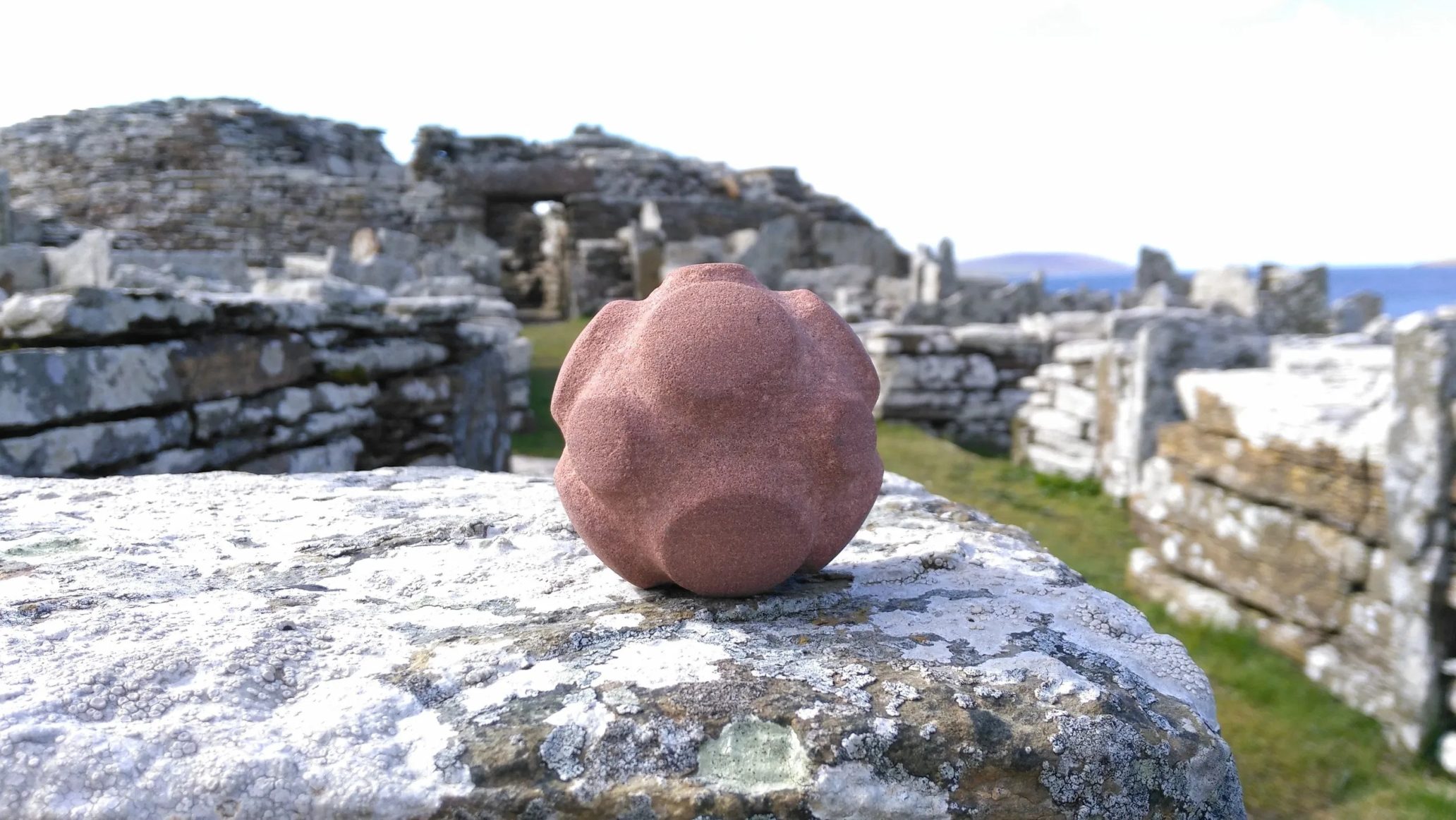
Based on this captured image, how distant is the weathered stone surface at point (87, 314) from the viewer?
9.80 ft

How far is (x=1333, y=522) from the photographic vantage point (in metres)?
3.62

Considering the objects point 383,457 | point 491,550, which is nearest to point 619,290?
point 383,457

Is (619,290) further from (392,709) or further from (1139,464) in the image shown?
(392,709)

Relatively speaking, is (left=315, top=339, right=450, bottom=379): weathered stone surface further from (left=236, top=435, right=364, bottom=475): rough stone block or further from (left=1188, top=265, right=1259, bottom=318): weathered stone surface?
(left=1188, top=265, right=1259, bottom=318): weathered stone surface

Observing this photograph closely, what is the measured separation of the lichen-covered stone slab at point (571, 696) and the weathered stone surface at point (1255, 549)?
7.61ft

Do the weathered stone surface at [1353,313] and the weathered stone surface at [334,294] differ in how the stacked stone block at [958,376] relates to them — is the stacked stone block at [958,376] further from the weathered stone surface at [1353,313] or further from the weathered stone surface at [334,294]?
the weathered stone surface at [1353,313]

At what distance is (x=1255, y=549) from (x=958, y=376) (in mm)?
4503

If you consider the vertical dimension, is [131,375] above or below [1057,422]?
above

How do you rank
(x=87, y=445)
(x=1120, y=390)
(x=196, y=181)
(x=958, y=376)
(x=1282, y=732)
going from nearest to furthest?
1. (x=87, y=445)
2. (x=1282, y=732)
3. (x=1120, y=390)
4. (x=958, y=376)
5. (x=196, y=181)

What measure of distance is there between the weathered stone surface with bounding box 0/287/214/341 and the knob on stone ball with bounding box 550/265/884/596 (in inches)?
86.3

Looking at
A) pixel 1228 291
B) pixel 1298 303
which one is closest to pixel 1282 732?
pixel 1298 303

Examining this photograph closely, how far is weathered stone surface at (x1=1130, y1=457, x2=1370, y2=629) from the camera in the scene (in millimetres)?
3617

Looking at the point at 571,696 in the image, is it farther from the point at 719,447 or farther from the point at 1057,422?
the point at 1057,422

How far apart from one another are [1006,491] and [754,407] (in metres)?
5.49
